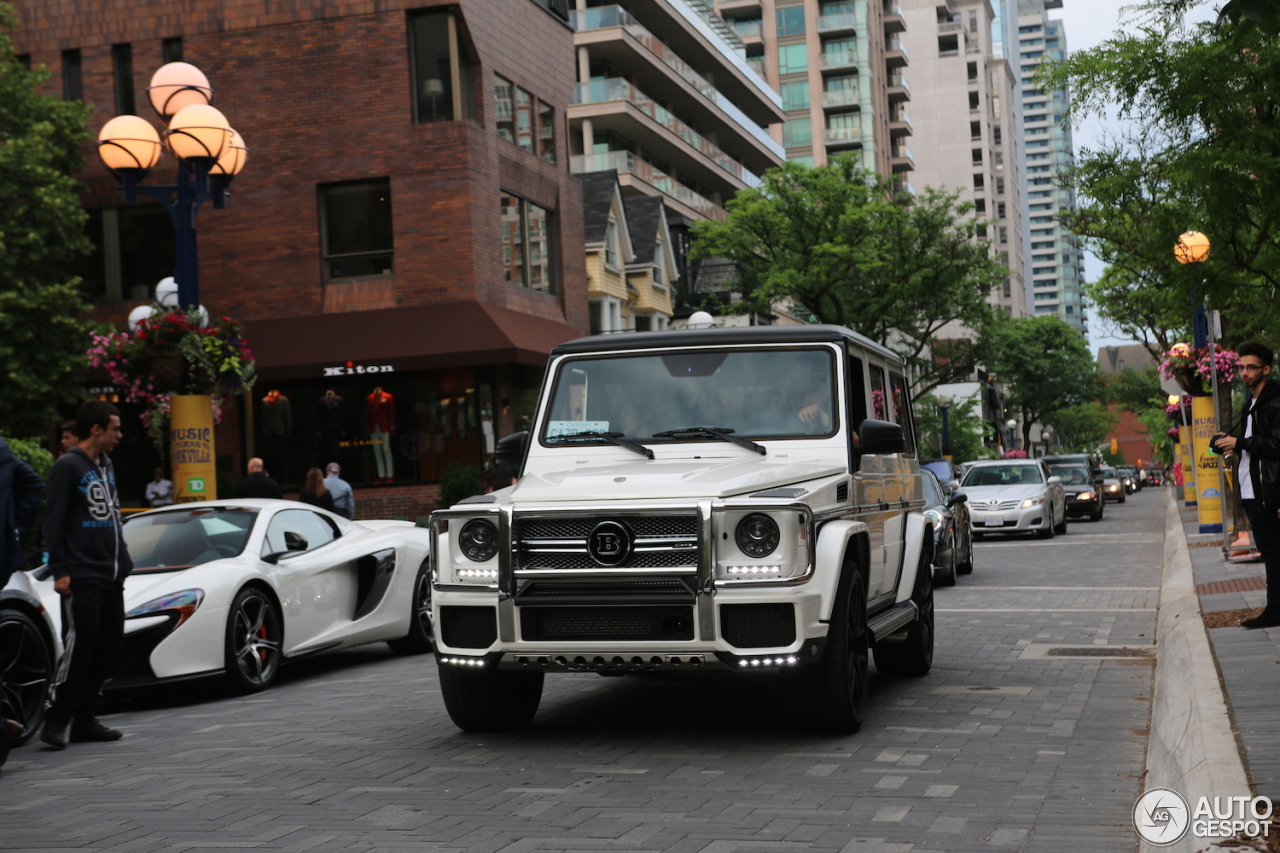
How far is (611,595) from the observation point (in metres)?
6.57

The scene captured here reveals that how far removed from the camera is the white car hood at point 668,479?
670cm

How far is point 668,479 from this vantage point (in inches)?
269

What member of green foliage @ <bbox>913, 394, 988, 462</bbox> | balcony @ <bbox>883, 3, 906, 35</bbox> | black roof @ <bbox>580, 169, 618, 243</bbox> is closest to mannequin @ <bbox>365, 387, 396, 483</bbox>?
black roof @ <bbox>580, 169, 618, 243</bbox>

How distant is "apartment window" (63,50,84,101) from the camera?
30.4 metres

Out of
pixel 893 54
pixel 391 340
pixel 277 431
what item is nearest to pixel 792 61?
pixel 893 54

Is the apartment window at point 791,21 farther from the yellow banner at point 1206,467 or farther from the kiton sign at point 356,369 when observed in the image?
the yellow banner at point 1206,467

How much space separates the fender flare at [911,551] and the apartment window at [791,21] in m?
83.9

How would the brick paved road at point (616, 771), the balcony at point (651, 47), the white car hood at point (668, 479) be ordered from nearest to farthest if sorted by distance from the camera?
1. the brick paved road at point (616, 771)
2. the white car hood at point (668, 479)
3. the balcony at point (651, 47)

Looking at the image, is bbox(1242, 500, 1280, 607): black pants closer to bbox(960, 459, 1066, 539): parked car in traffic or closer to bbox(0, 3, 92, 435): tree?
bbox(960, 459, 1066, 539): parked car in traffic

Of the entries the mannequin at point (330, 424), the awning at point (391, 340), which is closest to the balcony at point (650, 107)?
the awning at point (391, 340)

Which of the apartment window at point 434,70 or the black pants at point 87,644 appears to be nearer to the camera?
the black pants at point 87,644

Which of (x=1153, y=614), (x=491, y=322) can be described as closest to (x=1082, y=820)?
(x=1153, y=614)

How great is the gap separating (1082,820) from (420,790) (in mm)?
2785

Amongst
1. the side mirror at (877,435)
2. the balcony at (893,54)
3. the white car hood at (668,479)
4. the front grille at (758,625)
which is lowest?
the front grille at (758,625)
